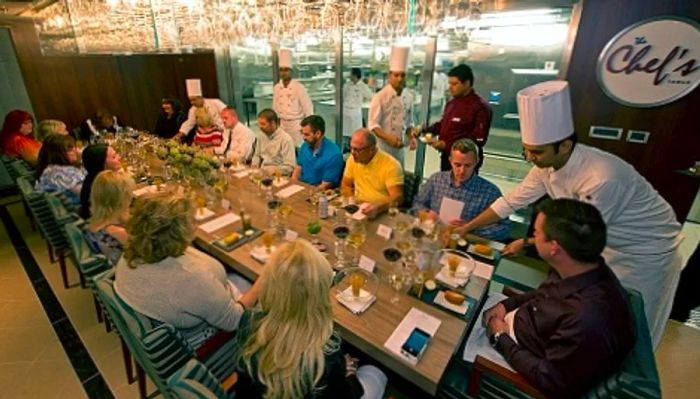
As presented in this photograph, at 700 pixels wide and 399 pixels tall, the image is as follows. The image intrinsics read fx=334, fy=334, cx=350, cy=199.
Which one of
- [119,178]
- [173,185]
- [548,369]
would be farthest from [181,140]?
[548,369]

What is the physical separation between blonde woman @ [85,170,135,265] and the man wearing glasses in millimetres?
1451

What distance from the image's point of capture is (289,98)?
4.68 meters

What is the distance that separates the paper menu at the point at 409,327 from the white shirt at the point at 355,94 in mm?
4395

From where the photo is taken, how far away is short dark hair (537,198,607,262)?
1.18 meters

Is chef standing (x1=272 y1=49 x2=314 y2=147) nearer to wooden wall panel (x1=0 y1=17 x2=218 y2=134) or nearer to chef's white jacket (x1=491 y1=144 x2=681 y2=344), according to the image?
wooden wall panel (x1=0 y1=17 x2=218 y2=134)

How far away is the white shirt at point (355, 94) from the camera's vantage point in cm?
530

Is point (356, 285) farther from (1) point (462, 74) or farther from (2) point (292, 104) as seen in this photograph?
(2) point (292, 104)

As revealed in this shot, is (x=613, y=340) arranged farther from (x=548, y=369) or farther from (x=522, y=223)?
(x=522, y=223)

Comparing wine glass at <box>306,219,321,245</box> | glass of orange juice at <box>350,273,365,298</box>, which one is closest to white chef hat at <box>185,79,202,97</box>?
wine glass at <box>306,219,321,245</box>

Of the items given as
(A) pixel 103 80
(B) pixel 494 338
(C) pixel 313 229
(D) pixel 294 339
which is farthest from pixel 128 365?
(A) pixel 103 80

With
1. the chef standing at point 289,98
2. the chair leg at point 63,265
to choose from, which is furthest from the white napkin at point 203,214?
the chef standing at point 289,98

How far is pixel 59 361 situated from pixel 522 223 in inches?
165

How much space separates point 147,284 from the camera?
1.36 meters

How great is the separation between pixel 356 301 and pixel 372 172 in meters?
1.42
